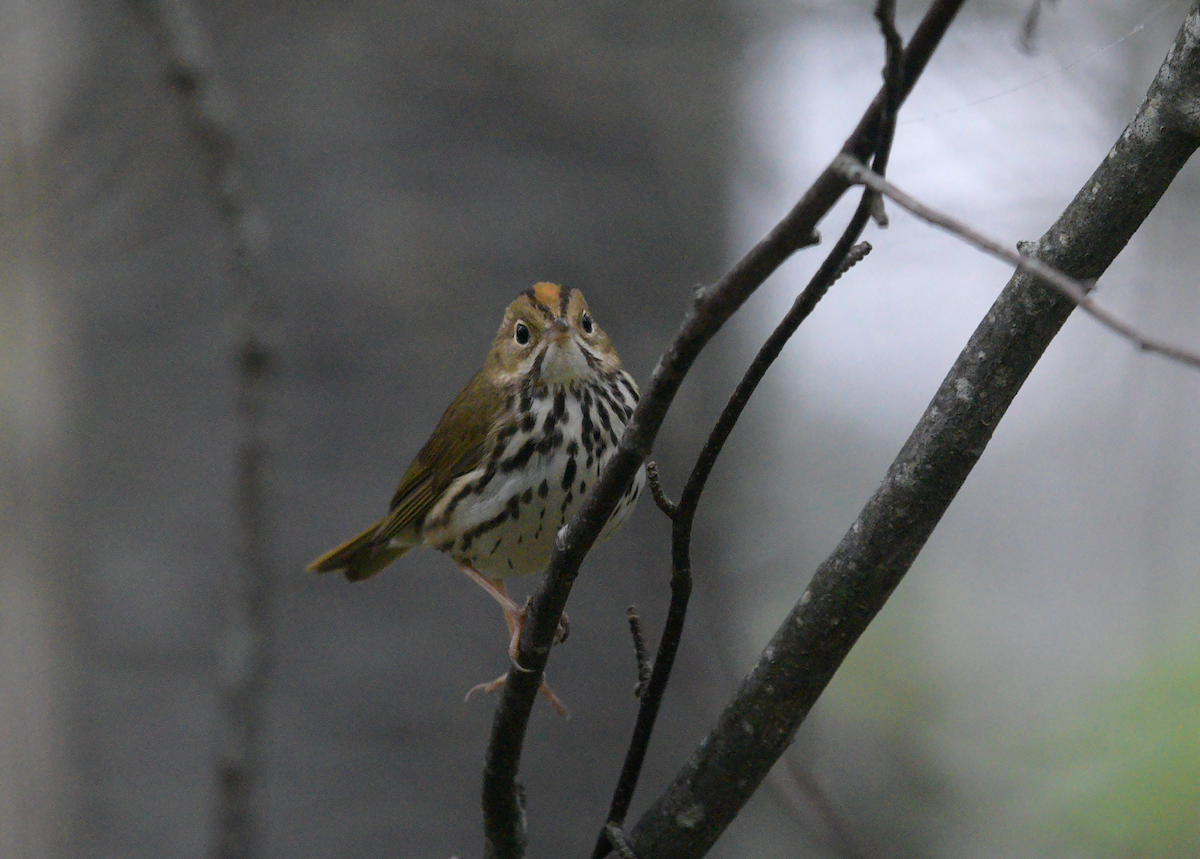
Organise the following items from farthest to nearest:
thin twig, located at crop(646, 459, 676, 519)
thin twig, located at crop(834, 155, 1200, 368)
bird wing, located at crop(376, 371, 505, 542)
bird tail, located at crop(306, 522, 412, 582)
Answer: bird tail, located at crop(306, 522, 412, 582)
bird wing, located at crop(376, 371, 505, 542)
thin twig, located at crop(646, 459, 676, 519)
thin twig, located at crop(834, 155, 1200, 368)

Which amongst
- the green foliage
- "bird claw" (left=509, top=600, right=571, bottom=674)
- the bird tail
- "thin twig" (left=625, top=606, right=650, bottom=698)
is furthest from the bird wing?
the green foliage

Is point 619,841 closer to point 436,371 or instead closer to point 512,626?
point 512,626

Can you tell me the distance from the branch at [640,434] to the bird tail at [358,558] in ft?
3.86

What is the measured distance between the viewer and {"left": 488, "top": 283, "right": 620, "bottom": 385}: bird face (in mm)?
2244

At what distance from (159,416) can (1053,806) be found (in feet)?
7.63

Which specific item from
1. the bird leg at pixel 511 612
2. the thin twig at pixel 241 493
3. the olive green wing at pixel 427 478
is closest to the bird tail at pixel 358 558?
the olive green wing at pixel 427 478

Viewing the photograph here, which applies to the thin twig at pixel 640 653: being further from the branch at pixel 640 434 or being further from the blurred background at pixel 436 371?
the blurred background at pixel 436 371

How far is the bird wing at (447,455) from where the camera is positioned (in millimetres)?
2340

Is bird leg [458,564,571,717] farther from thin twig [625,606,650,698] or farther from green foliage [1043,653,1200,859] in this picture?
green foliage [1043,653,1200,859]

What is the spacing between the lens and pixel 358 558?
2.77 meters

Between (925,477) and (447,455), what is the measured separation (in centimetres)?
130

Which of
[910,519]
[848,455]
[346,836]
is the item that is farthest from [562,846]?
[848,455]

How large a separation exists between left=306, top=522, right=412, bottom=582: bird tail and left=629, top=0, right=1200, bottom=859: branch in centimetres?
132

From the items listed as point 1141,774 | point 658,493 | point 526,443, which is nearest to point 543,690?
point 526,443
